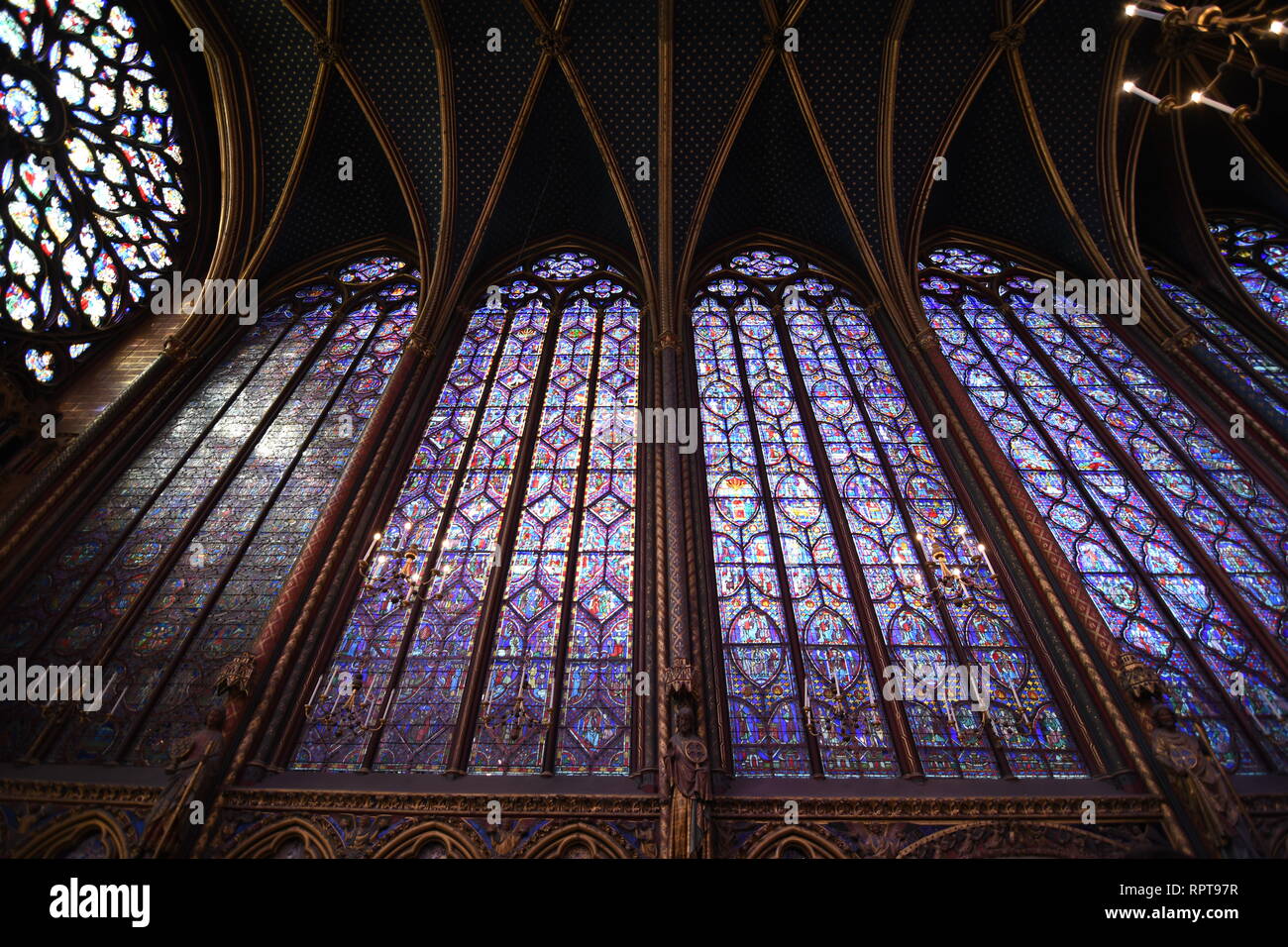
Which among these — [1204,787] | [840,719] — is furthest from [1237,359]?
[840,719]

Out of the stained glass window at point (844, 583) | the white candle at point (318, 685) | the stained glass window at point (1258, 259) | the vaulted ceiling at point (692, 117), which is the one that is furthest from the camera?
the vaulted ceiling at point (692, 117)

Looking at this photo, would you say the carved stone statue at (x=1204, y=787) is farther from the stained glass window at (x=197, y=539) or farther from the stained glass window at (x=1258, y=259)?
the stained glass window at (x=1258, y=259)

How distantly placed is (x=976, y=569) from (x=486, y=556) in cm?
559

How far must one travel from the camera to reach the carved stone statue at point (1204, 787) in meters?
5.43

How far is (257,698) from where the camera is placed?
6.83m

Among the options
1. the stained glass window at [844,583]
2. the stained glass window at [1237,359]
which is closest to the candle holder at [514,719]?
the stained glass window at [844,583]

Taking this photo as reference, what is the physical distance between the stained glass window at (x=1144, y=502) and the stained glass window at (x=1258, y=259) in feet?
8.79

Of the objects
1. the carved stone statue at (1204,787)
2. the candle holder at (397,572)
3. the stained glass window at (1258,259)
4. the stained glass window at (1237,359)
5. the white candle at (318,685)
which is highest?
the stained glass window at (1258,259)

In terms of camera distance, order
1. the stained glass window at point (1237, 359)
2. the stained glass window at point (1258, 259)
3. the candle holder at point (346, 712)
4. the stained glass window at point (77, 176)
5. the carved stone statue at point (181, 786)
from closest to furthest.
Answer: the carved stone statue at point (181, 786), the candle holder at point (346, 712), the stained glass window at point (77, 176), the stained glass window at point (1237, 359), the stained glass window at point (1258, 259)

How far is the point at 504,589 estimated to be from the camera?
8.24 metres

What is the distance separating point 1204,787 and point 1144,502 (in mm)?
4374

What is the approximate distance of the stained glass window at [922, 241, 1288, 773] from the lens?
23.9 ft

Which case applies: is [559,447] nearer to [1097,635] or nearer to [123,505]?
[123,505]

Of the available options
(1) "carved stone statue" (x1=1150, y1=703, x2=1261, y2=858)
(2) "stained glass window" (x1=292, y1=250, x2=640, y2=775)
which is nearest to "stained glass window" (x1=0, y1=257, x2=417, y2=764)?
(2) "stained glass window" (x1=292, y1=250, x2=640, y2=775)
